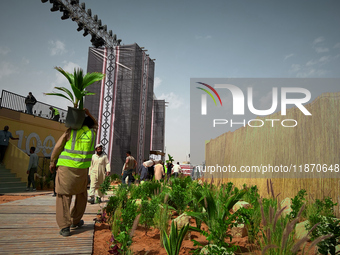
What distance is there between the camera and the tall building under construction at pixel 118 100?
51.5 feet

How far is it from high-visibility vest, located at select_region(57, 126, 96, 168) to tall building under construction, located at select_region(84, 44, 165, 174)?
1242 cm

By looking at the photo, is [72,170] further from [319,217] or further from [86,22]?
[86,22]

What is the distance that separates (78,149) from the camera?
3193 millimetres

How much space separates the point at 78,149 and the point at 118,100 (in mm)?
13144

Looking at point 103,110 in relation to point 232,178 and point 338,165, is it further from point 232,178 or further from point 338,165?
point 338,165

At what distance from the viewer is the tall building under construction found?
51.5 feet

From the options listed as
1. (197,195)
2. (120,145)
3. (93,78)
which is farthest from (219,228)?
(120,145)

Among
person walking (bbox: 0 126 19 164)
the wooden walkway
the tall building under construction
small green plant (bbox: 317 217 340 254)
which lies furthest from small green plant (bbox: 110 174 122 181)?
small green plant (bbox: 317 217 340 254)

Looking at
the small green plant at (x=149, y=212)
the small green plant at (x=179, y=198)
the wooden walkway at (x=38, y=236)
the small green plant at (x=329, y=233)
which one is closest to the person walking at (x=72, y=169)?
the wooden walkway at (x=38, y=236)

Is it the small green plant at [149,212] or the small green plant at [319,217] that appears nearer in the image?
the small green plant at [319,217]

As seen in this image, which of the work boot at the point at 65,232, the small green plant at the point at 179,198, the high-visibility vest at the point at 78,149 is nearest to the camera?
the work boot at the point at 65,232

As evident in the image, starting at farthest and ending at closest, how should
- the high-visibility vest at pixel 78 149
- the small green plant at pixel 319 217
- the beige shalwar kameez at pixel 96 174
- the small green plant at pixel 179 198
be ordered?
the beige shalwar kameez at pixel 96 174, the small green plant at pixel 179 198, the high-visibility vest at pixel 78 149, the small green plant at pixel 319 217

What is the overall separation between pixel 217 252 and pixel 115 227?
1.48m

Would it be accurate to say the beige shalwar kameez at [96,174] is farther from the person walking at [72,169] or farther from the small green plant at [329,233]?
the small green plant at [329,233]
